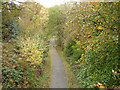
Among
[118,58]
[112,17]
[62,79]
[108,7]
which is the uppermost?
[108,7]

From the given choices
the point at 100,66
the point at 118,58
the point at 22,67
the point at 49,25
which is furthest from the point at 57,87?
the point at 49,25

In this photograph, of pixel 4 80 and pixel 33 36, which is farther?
pixel 33 36

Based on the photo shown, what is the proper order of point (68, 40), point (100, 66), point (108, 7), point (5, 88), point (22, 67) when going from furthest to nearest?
point (68, 40)
point (22, 67)
point (5, 88)
point (100, 66)
point (108, 7)

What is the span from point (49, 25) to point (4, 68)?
12578 millimetres

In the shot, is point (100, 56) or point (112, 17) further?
point (100, 56)

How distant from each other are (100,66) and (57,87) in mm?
3675

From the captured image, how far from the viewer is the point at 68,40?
9.40 m

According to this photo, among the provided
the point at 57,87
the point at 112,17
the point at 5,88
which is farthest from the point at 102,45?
the point at 57,87

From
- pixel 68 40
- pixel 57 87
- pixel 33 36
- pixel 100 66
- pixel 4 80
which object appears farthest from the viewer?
pixel 68 40

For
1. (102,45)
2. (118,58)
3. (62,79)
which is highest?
(102,45)

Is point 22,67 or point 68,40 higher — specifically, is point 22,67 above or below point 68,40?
below

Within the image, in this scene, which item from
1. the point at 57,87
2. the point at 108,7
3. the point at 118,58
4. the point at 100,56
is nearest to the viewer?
the point at 108,7

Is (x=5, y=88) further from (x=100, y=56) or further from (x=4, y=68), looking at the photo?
(x=100, y=56)

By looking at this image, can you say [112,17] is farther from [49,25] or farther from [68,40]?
[49,25]
